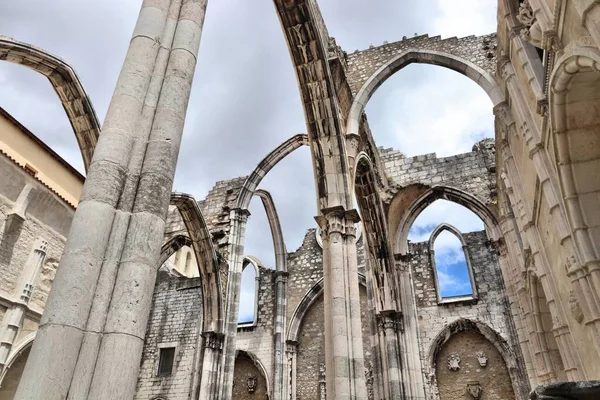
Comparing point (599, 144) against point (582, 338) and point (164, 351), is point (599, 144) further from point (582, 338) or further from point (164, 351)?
point (164, 351)

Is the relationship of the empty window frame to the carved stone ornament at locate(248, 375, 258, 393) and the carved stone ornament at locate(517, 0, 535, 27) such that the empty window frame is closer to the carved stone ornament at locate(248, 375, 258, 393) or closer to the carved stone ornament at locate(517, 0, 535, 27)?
the carved stone ornament at locate(248, 375, 258, 393)

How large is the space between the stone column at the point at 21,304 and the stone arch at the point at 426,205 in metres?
9.17

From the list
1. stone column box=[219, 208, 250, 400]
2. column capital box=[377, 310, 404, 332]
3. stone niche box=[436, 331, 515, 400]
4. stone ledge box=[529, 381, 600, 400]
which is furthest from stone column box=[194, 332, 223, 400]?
stone ledge box=[529, 381, 600, 400]

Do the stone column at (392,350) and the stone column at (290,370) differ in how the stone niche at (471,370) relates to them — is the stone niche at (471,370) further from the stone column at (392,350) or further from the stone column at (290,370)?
the stone column at (290,370)

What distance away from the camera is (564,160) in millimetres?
5078

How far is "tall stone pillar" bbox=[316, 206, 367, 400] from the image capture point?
254 inches

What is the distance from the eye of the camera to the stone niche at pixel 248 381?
1440cm

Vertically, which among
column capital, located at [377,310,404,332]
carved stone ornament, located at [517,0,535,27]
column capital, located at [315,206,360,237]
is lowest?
column capital, located at [377,310,404,332]

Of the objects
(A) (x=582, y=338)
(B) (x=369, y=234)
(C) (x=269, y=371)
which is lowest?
(A) (x=582, y=338)

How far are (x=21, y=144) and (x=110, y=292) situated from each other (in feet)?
33.7

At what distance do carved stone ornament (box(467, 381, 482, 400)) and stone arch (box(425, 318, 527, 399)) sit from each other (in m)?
0.85

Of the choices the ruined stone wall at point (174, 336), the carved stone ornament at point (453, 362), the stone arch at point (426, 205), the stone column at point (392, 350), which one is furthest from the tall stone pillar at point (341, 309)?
the ruined stone wall at point (174, 336)

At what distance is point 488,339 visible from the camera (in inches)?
501

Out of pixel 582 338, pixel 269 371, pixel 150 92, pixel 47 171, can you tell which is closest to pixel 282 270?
→ pixel 269 371
